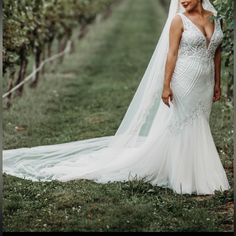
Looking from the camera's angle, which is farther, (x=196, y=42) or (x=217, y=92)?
(x=217, y=92)

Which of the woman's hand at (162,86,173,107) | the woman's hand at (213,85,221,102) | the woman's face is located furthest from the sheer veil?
the woman's hand at (213,85,221,102)

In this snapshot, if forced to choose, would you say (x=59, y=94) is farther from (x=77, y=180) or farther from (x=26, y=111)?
(x=77, y=180)

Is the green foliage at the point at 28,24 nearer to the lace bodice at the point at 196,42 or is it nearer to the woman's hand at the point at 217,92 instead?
the woman's hand at the point at 217,92

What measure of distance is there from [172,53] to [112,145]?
5.10ft

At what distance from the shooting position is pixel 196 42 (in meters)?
6.84

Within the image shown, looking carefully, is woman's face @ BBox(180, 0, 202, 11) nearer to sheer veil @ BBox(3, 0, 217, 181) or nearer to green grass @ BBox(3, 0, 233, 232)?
sheer veil @ BBox(3, 0, 217, 181)

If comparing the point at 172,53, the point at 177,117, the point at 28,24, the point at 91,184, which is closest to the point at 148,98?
the point at 177,117

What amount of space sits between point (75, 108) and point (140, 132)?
5183 mm

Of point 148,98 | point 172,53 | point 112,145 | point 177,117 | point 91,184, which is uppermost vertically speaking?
point 172,53

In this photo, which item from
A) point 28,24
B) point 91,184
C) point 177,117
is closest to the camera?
point 177,117

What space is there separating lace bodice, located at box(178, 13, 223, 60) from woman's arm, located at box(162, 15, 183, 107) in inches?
2.4

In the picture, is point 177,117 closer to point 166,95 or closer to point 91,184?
point 166,95

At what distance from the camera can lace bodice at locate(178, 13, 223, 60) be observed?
6812mm

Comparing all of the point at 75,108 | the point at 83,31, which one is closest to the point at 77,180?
the point at 75,108
